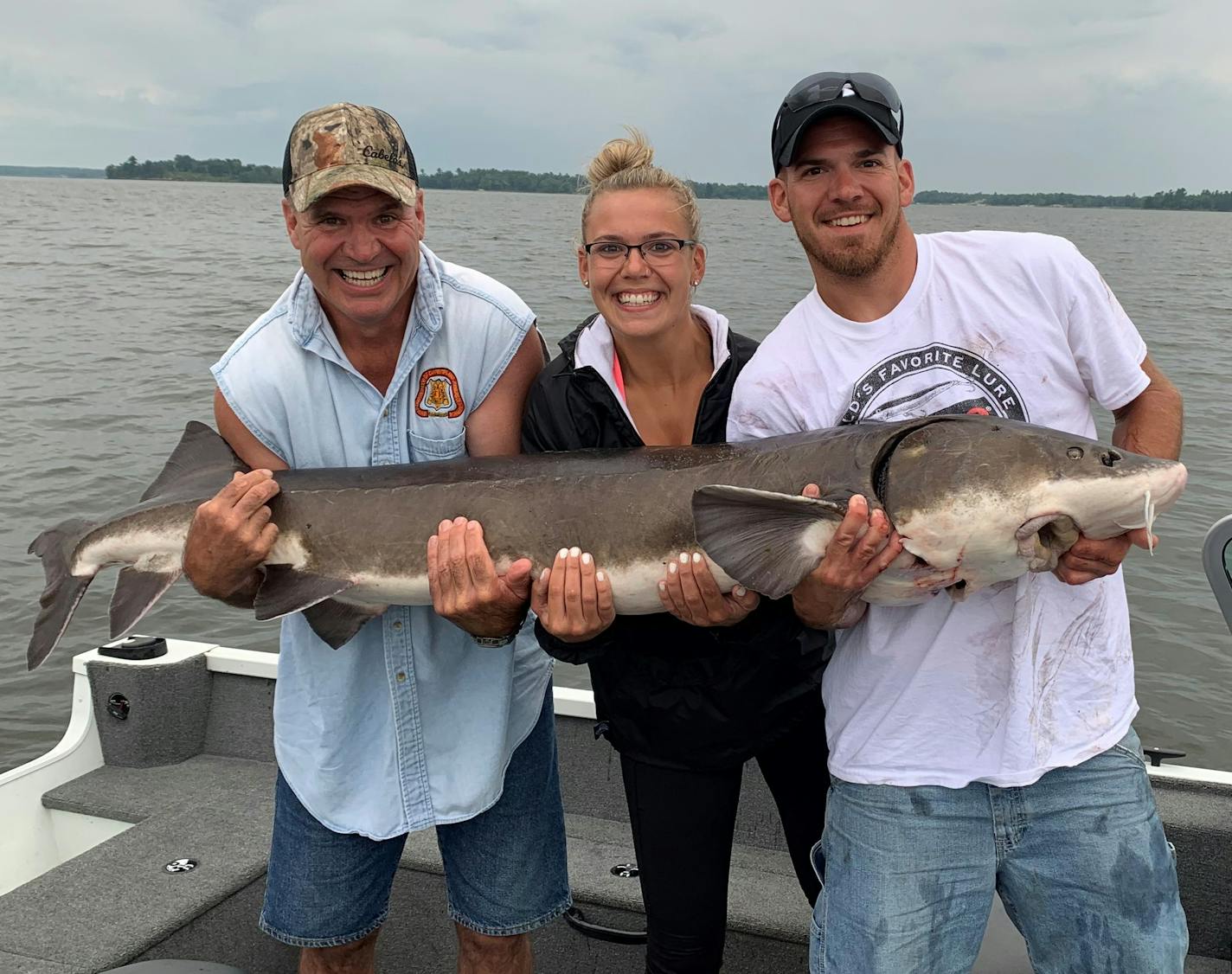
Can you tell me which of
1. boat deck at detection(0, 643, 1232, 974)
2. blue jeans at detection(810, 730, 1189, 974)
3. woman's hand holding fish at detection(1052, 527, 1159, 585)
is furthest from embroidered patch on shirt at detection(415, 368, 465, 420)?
boat deck at detection(0, 643, 1232, 974)

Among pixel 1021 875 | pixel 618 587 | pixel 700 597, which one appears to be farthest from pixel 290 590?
pixel 1021 875

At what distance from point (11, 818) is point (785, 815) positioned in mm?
3915

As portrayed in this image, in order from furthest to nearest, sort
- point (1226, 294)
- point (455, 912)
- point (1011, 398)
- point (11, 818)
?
1. point (1226, 294)
2. point (11, 818)
3. point (455, 912)
4. point (1011, 398)

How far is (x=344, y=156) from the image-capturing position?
3.25 metres

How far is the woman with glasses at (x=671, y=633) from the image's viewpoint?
3.21 m

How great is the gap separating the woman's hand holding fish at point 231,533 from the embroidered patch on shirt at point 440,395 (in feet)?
1.75

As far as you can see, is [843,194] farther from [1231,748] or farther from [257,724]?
[1231,748]

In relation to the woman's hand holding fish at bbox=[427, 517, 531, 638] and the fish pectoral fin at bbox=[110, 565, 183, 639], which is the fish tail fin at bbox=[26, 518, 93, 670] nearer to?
the fish pectoral fin at bbox=[110, 565, 183, 639]

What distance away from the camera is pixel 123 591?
143 inches

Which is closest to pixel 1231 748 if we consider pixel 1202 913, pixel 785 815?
pixel 1202 913

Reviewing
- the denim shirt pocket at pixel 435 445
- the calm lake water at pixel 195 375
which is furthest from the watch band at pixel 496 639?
the calm lake water at pixel 195 375

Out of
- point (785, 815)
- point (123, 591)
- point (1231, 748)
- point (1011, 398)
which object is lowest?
point (1231, 748)

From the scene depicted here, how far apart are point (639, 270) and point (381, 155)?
Result: 0.87m

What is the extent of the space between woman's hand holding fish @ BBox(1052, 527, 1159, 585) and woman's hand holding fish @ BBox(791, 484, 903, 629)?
42cm
